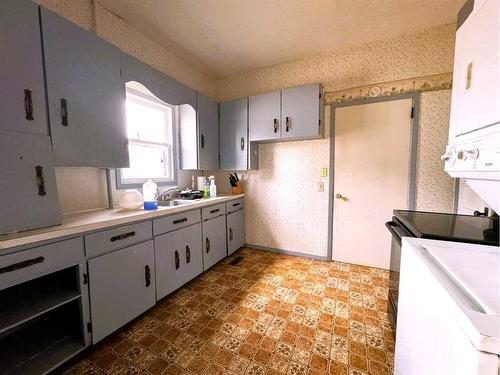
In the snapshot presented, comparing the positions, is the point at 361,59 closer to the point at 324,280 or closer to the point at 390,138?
the point at 390,138

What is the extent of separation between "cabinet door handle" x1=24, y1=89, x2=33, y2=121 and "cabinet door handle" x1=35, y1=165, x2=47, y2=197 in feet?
0.95

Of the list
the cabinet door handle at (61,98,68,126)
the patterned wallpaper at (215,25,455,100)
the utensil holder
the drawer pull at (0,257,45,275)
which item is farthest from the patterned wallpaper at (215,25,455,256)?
the drawer pull at (0,257,45,275)

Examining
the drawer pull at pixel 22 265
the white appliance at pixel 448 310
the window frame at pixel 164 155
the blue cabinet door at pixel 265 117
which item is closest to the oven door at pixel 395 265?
the white appliance at pixel 448 310

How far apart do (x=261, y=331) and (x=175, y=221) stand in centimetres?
117

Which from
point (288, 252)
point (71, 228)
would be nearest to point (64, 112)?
point (71, 228)

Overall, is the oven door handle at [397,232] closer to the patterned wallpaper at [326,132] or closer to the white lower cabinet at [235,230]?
the patterned wallpaper at [326,132]

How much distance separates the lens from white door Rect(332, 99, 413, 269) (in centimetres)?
230

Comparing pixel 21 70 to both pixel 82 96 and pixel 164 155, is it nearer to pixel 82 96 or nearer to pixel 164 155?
pixel 82 96

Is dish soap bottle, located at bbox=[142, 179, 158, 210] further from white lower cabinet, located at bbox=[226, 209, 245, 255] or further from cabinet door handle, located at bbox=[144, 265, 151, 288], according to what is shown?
white lower cabinet, located at bbox=[226, 209, 245, 255]

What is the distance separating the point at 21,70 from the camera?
44.0 inches

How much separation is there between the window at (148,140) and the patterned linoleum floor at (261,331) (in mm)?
1341

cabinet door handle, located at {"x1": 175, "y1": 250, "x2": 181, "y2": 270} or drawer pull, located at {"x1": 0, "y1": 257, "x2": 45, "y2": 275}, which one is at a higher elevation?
drawer pull, located at {"x1": 0, "y1": 257, "x2": 45, "y2": 275}

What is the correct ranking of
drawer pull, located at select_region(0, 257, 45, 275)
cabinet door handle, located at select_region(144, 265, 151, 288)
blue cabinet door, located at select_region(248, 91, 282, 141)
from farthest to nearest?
blue cabinet door, located at select_region(248, 91, 282, 141), cabinet door handle, located at select_region(144, 265, 151, 288), drawer pull, located at select_region(0, 257, 45, 275)

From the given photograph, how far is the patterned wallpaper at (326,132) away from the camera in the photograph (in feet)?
7.04
